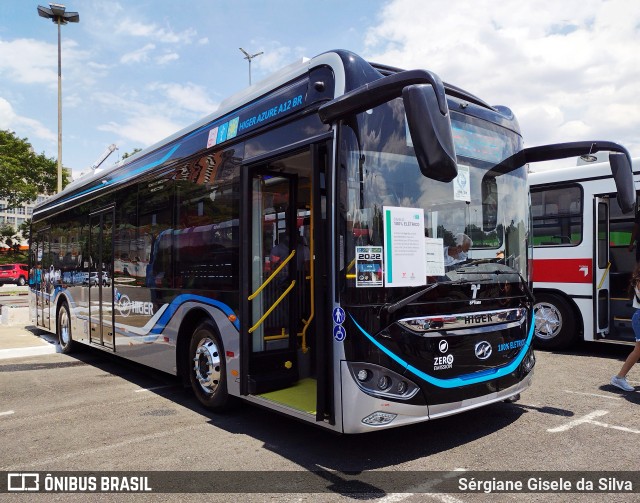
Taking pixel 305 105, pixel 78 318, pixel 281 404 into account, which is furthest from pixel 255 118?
pixel 78 318

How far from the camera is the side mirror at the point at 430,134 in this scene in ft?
11.0

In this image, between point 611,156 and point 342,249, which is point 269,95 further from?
point 611,156

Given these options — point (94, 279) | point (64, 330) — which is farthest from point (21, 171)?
point (94, 279)

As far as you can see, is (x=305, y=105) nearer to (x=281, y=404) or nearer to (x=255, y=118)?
(x=255, y=118)

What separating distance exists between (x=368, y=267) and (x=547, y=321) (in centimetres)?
658

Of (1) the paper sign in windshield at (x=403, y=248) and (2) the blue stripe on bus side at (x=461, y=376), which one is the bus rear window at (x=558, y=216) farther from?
(1) the paper sign in windshield at (x=403, y=248)

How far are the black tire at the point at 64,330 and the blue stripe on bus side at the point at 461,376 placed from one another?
8006 mm

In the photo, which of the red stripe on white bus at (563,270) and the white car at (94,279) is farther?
the red stripe on white bus at (563,270)

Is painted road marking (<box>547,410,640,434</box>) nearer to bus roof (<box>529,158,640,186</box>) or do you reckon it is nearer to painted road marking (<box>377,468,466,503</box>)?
painted road marking (<box>377,468,466,503</box>)

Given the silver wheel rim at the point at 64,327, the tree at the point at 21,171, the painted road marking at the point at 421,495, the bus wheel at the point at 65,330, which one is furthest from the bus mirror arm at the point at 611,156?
the tree at the point at 21,171

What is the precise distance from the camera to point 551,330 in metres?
9.36

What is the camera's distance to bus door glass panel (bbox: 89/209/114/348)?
8.16m

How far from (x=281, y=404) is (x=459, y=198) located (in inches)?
92.5

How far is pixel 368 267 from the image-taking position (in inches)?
160
